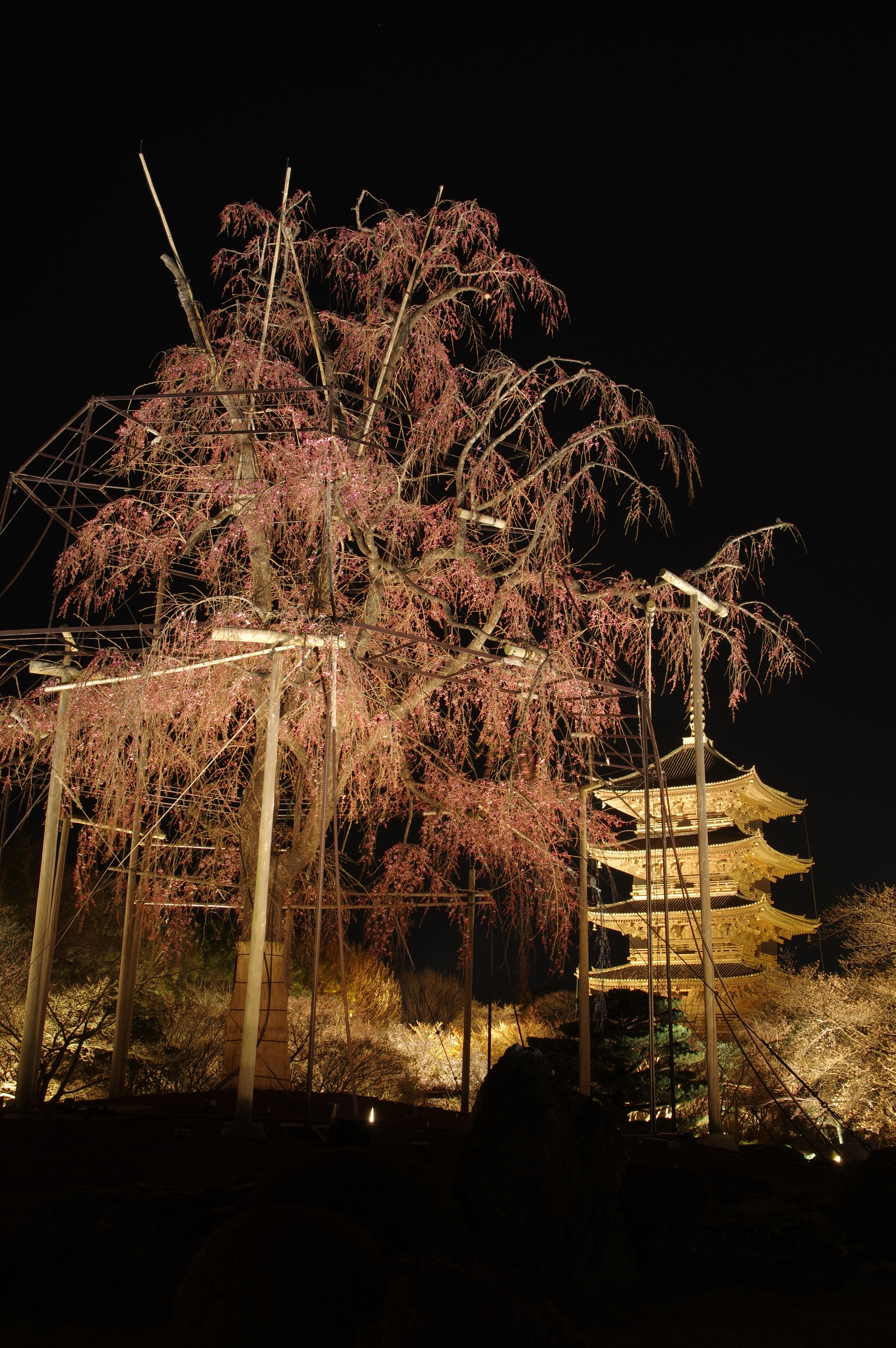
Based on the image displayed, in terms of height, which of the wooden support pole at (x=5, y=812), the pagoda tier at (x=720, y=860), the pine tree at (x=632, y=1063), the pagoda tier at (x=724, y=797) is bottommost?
the pine tree at (x=632, y=1063)

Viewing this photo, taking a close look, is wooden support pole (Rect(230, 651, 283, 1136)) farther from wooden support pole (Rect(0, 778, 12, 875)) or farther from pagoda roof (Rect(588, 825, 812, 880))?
pagoda roof (Rect(588, 825, 812, 880))

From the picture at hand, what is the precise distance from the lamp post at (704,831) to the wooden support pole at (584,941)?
4.24 ft

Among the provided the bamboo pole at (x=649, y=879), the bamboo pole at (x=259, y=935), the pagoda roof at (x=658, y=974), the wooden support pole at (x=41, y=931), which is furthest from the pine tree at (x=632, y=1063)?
the bamboo pole at (x=259, y=935)

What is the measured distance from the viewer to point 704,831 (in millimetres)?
10906

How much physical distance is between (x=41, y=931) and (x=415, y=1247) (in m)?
6.85

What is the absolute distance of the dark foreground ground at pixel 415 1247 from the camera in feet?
12.6

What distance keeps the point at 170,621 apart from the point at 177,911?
19.1ft

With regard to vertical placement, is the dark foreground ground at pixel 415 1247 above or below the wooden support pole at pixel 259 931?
below

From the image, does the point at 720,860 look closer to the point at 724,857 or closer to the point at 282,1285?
the point at 724,857

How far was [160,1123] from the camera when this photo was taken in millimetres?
8742

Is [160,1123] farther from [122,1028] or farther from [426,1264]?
[426,1264]

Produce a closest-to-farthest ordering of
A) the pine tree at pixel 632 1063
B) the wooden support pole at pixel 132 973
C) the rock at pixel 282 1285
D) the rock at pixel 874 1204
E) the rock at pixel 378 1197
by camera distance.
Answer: the rock at pixel 282 1285 < the rock at pixel 378 1197 < the rock at pixel 874 1204 < the wooden support pole at pixel 132 973 < the pine tree at pixel 632 1063

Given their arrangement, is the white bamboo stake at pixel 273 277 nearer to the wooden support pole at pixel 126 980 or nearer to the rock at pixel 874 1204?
the wooden support pole at pixel 126 980

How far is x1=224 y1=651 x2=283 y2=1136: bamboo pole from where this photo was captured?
316 inches
